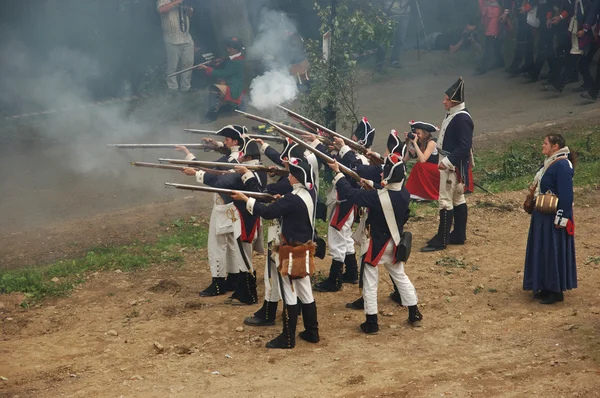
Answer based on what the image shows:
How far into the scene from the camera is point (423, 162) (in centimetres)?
1154

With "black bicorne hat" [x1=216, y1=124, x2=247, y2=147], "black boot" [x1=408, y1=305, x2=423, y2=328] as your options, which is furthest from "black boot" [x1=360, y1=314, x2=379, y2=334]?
"black bicorne hat" [x1=216, y1=124, x2=247, y2=147]

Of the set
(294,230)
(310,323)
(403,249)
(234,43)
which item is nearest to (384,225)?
(403,249)

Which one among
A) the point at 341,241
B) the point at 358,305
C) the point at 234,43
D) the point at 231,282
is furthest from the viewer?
A: the point at 234,43

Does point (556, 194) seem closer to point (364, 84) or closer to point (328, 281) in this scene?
point (328, 281)

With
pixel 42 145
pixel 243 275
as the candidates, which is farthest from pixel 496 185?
pixel 42 145

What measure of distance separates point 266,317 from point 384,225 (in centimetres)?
161

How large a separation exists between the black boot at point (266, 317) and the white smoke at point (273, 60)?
621 cm

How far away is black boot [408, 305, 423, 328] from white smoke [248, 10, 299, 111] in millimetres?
6552

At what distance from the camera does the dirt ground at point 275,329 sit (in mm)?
7637

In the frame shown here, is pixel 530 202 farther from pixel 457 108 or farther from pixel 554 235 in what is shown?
pixel 457 108

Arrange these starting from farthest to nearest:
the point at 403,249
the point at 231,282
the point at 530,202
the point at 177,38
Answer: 1. the point at 177,38
2. the point at 231,282
3. the point at 530,202
4. the point at 403,249

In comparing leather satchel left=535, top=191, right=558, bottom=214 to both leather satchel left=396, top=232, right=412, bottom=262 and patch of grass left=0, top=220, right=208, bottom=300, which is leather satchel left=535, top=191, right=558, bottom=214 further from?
patch of grass left=0, top=220, right=208, bottom=300

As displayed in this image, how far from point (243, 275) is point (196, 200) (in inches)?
159

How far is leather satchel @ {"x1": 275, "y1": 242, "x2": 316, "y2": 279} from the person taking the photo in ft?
27.7
